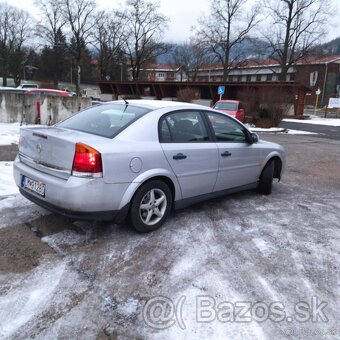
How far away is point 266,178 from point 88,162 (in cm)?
341

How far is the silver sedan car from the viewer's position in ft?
11.6

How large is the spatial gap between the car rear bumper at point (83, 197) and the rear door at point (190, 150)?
0.81 m

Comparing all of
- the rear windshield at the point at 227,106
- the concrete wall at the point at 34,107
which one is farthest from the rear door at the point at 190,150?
the rear windshield at the point at 227,106

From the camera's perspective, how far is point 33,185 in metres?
3.92

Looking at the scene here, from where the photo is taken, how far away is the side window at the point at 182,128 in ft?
13.9

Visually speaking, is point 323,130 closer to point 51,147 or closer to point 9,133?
point 9,133

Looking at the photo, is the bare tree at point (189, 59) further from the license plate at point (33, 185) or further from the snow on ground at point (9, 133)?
the license plate at point (33, 185)

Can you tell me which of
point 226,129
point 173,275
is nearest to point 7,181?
point 226,129

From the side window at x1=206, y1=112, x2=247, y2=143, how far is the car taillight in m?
1.97

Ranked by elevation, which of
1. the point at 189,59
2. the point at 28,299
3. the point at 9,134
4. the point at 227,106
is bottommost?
the point at 28,299

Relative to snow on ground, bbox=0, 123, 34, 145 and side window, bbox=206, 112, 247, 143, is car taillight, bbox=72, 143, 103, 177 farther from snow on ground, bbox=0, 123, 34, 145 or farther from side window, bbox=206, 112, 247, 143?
snow on ground, bbox=0, 123, 34, 145

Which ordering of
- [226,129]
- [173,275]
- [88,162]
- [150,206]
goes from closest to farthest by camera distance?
[173,275]
[88,162]
[150,206]
[226,129]

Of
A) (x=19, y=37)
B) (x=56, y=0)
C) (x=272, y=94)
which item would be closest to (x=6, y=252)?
(x=272, y=94)

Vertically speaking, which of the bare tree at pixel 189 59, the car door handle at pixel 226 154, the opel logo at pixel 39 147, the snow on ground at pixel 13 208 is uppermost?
the bare tree at pixel 189 59
